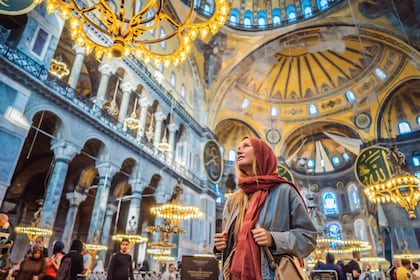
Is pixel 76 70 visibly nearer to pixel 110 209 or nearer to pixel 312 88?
pixel 110 209

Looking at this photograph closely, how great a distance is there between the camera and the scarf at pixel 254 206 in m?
1.05

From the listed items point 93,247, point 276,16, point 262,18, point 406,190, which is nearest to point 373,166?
point 406,190

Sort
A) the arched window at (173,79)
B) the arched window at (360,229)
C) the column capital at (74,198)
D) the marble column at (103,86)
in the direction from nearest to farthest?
the marble column at (103,86), the column capital at (74,198), the arched window at (173,79), the arched window at (360,229)

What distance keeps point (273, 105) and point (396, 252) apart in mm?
12761

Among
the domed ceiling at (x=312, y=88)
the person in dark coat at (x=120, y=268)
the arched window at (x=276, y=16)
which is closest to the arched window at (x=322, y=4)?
the domed ceiling at (x=312, y=88)

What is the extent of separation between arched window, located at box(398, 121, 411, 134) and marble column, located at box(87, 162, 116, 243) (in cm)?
1856

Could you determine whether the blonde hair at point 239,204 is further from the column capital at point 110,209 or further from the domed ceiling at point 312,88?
the domed ceiling at point 312,88

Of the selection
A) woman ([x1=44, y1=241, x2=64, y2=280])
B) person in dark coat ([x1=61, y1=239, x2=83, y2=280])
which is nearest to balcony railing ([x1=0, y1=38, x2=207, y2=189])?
woman ([x1=44, y1=241, x2=64, y2=280])

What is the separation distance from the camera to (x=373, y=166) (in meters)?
13.9

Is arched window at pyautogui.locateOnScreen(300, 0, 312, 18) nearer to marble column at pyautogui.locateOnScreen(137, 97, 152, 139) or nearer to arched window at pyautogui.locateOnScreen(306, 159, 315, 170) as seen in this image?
marble column at pyautogui.locateOnScreen(137, 97, 152, 139)

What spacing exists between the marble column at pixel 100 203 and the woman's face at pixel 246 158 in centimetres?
888

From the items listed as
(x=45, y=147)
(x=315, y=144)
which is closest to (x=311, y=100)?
(x=315, y=144)

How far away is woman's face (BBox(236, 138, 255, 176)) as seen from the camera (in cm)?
136

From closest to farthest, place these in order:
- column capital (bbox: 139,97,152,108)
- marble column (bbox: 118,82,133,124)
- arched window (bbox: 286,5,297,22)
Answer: marble column (bbox: 118,82,133,124), column capital (bbox: 139,97,152,108), arched window (bbox: 286,5,297,22)
